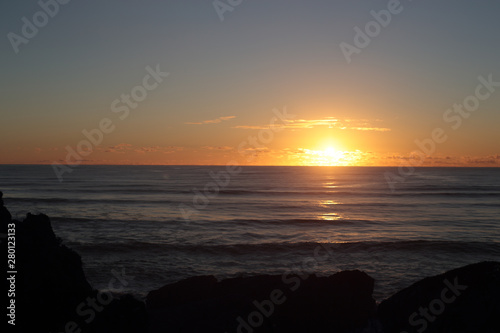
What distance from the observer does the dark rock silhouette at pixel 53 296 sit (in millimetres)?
6613

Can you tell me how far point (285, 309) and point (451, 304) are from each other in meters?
3.43

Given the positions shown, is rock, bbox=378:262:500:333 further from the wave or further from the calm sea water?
the wave

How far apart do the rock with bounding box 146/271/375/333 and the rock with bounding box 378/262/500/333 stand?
Answer: 0.59 meters

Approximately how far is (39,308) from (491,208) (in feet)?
154

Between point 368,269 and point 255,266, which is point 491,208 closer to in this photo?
point 368,269

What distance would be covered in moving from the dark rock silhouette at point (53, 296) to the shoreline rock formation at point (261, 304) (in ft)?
0.05

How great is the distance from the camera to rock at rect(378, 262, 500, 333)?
714 cm

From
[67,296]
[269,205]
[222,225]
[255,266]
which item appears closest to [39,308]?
[67,296]

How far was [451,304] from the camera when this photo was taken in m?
7.70

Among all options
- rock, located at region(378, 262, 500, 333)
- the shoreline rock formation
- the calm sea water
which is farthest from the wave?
rock, located at region(378, 262, 500, 333)
